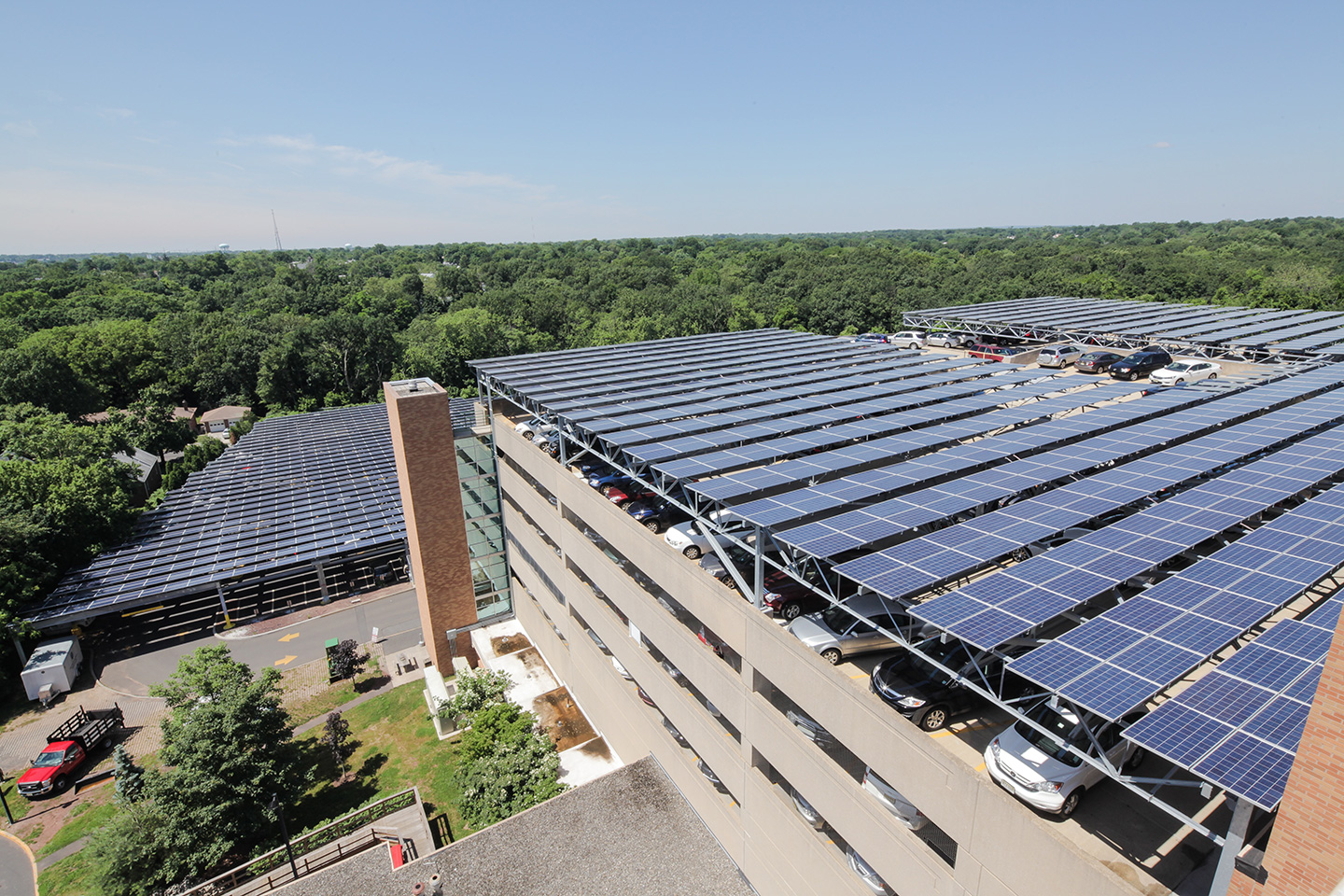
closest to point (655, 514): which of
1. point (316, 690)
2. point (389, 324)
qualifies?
point (316, 690)

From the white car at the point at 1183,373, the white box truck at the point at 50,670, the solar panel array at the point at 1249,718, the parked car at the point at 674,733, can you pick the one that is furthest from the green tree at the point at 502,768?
the white car at the point at 1183,373

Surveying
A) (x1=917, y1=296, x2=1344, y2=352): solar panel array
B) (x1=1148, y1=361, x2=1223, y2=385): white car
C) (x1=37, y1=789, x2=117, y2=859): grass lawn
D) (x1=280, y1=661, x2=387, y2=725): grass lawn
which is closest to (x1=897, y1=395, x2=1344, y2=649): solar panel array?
(x1=1148, y1=361, x2=1223, y2=385): white car

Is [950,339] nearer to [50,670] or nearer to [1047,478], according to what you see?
[1047,478]

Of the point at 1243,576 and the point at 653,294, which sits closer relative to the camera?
the point at 1243,576

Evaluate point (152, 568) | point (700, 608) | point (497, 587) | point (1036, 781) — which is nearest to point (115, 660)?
point (152, 568)

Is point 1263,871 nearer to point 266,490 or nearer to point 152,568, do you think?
point 152,568

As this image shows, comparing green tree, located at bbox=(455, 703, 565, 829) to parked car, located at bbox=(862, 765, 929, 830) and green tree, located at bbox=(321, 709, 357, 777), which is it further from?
parked car, located at bbox=(862, 765, 929, 830)
